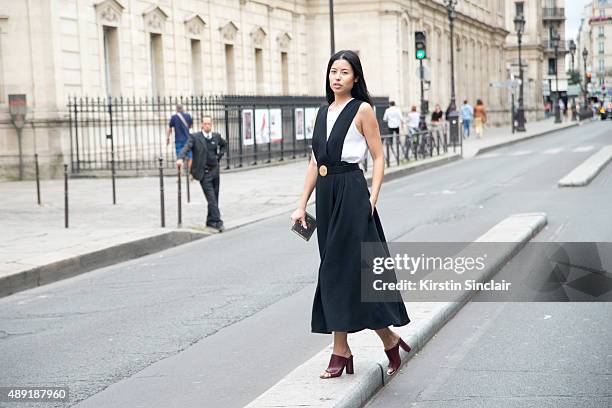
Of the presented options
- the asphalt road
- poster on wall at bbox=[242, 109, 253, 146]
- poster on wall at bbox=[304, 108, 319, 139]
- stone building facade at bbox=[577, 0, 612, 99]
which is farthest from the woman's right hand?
Answer: stone building facade at bbox=[577, 0, 612, 99]

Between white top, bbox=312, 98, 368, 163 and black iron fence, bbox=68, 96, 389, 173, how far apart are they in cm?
2012

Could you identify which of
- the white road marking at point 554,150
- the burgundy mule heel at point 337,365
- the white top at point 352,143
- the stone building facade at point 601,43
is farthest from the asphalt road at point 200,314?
the stone building facade at point 601,43

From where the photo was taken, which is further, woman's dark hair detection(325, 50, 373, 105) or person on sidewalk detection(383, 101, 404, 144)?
person on sidewalk detection(383, 101, 404, 144)

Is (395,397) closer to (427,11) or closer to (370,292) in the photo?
(370,292)

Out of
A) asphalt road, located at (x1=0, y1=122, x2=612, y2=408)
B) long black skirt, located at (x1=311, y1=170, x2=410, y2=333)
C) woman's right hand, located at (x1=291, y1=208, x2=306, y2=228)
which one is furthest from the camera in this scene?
asphalt road, located at (x1=0, y1=122, x2=612, y2=408)

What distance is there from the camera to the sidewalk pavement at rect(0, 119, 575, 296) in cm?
1239

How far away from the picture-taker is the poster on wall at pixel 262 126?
30.0m

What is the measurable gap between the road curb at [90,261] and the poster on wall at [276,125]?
619 inches

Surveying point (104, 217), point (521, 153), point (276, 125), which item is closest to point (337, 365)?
point (104, 217)

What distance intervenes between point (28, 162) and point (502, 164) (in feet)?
42.9

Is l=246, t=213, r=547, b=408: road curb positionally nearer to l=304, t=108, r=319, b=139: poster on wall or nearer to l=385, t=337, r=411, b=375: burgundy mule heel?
l=385, t=337, r=411, b=375: burgundy mule heel

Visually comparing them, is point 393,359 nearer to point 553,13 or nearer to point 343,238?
point 343,238

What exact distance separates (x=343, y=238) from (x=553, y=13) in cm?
11546

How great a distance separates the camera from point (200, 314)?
9234 mm
